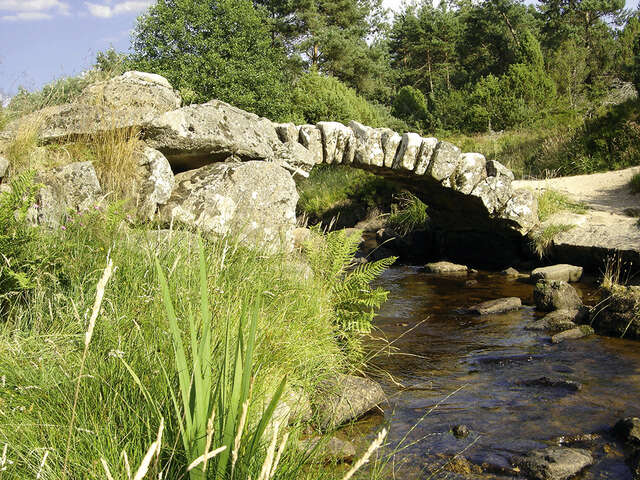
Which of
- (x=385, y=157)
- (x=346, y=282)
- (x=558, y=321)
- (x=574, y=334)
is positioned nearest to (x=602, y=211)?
(x=385, y=157)

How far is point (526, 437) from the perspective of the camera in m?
4.23

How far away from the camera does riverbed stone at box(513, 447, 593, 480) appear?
359 centimetres

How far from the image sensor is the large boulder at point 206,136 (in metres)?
6.71

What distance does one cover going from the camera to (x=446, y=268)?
1173 centimetres

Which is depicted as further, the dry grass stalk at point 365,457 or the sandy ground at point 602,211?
the sandy ground at point 602,211

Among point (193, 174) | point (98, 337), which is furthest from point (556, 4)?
point (98, 337)

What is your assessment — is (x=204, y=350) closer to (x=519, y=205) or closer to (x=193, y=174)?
(x=193, y=174)

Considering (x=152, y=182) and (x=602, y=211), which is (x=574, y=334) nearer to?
(x=152, y=182)

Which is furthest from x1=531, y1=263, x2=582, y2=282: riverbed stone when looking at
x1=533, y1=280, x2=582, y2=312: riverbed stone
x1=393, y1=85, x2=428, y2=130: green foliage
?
x1=393, y1=85, x2=428, y2=130: green foliage

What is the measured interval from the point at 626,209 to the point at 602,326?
5.12 meters

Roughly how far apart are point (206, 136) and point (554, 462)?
16.9 feet

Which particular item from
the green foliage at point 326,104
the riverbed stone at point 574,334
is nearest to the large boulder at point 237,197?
the riverbed stone at point 574,334

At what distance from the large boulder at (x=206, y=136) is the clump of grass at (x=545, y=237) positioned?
5830mm

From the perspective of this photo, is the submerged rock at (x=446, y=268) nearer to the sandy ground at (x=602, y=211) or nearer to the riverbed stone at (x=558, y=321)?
the sandy ground at (x=602, y=211)
